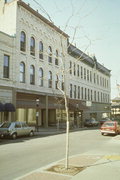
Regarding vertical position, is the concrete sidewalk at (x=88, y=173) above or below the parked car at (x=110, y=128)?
below

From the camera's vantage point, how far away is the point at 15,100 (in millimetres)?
26016

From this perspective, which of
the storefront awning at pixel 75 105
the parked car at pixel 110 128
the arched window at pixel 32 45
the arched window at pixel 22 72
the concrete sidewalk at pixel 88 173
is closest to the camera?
the concrete sidewalk at pixel 88 173

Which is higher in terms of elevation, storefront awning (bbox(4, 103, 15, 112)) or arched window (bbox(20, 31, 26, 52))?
arched window (bbox(20, 31, 26, 52))

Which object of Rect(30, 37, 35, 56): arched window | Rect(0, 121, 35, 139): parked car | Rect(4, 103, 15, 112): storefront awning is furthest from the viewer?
Rect(30, 37, 35, 56): arched window

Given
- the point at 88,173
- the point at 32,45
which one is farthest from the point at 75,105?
the point at 88,173

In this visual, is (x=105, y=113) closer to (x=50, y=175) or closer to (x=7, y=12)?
(x=7, y=12)

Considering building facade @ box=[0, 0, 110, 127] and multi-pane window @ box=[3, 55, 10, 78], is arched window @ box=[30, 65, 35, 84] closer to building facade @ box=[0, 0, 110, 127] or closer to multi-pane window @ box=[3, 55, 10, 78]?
building facade @ box=[0, 0, 110, 127]

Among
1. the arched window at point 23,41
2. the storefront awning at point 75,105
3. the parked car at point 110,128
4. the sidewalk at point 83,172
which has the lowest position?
the sidewalk at point 83,172

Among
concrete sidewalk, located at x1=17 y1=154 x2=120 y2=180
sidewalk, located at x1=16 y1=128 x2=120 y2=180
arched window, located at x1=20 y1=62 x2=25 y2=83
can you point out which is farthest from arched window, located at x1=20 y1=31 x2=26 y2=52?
concrete sidewalk, located at x1=17 y1=154 x2=120 y2=180

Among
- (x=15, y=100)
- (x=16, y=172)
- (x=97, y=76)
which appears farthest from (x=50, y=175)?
(x=97, y=76)

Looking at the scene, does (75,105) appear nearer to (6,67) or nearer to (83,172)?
(6,67)

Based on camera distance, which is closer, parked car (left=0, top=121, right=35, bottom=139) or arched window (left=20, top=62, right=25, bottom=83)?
parked car (left=0, top=121, right=35, bottom=139)

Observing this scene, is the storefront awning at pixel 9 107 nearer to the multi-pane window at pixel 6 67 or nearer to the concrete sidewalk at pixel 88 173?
the multi-pane window at pixel 6 67

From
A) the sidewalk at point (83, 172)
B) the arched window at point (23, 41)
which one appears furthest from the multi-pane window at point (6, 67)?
the sidewalk at point (83, 172)
